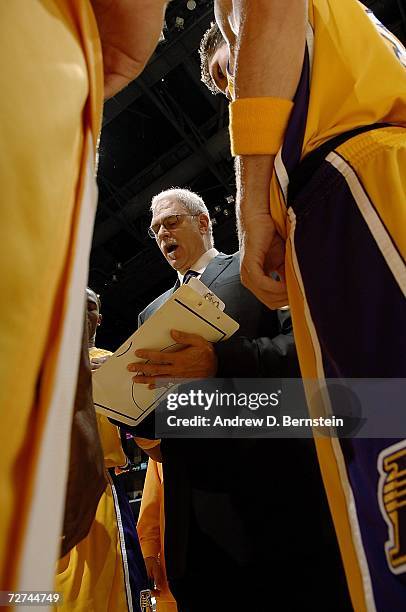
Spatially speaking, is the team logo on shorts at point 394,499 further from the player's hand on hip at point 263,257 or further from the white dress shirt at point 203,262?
the white dress shirt at point 203,262

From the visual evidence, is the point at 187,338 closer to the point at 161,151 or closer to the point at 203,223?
the point at 203,223

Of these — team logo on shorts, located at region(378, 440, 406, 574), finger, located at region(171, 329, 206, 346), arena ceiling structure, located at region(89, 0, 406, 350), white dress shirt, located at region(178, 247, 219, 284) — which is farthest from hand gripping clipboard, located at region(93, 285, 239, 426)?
arena ceiling structure, located at region(89, 0, 406, 350)

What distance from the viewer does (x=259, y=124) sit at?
0.80 metres

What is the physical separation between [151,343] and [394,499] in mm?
671

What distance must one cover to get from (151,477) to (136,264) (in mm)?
4908

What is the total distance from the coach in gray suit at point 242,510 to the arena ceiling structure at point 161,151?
3.71m

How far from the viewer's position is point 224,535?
124cm

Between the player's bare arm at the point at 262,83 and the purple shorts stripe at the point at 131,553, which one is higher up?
the player's bare arm at the point at 262,83

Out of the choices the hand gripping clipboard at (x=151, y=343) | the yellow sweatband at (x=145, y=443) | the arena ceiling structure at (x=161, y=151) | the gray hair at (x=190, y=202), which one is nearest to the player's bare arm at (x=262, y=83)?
the hand gripping clipboard at (x=151, y=343)

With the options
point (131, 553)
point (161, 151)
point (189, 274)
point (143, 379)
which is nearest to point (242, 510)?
point (143, 379)

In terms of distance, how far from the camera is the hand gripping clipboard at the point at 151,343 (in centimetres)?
104

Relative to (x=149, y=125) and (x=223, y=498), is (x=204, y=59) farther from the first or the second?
(x=149, y=125)

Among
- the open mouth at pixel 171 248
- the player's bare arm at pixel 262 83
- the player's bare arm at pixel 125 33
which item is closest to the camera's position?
the player's bare arm at pixel 125 33

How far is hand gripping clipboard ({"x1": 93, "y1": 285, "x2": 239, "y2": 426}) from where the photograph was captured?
1.04m
